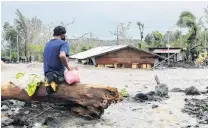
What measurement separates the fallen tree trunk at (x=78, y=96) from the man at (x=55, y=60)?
0.61 ft

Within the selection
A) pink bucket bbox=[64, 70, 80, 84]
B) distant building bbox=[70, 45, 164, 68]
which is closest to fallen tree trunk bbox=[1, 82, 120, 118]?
pink bucket bbox=[64, 70, 80, 84]

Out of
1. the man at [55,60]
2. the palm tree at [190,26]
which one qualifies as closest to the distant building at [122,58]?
the palm tree at [190,26]

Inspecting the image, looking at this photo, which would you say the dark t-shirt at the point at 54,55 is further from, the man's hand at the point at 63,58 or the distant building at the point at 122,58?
the distant building at the point at 122,58

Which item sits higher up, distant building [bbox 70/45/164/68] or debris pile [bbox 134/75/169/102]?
distant building [bbox 70/45/164/68]

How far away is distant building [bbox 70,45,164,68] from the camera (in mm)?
31477

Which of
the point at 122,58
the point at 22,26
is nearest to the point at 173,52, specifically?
the point at 122,58

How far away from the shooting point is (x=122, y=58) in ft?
107

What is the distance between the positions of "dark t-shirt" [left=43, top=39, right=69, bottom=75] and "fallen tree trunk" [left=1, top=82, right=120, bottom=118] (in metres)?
0.38

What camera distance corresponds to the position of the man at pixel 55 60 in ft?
24.6

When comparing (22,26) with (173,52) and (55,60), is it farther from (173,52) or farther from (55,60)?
(55,60)

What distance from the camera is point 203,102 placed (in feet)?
34.4

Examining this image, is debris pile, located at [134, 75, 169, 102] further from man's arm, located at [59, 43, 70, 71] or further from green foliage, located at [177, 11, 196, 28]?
green foliage, located at [177, 11, 196, 28]

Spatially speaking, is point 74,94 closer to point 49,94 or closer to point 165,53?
point 49,94

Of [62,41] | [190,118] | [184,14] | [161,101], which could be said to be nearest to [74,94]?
[62,41]
